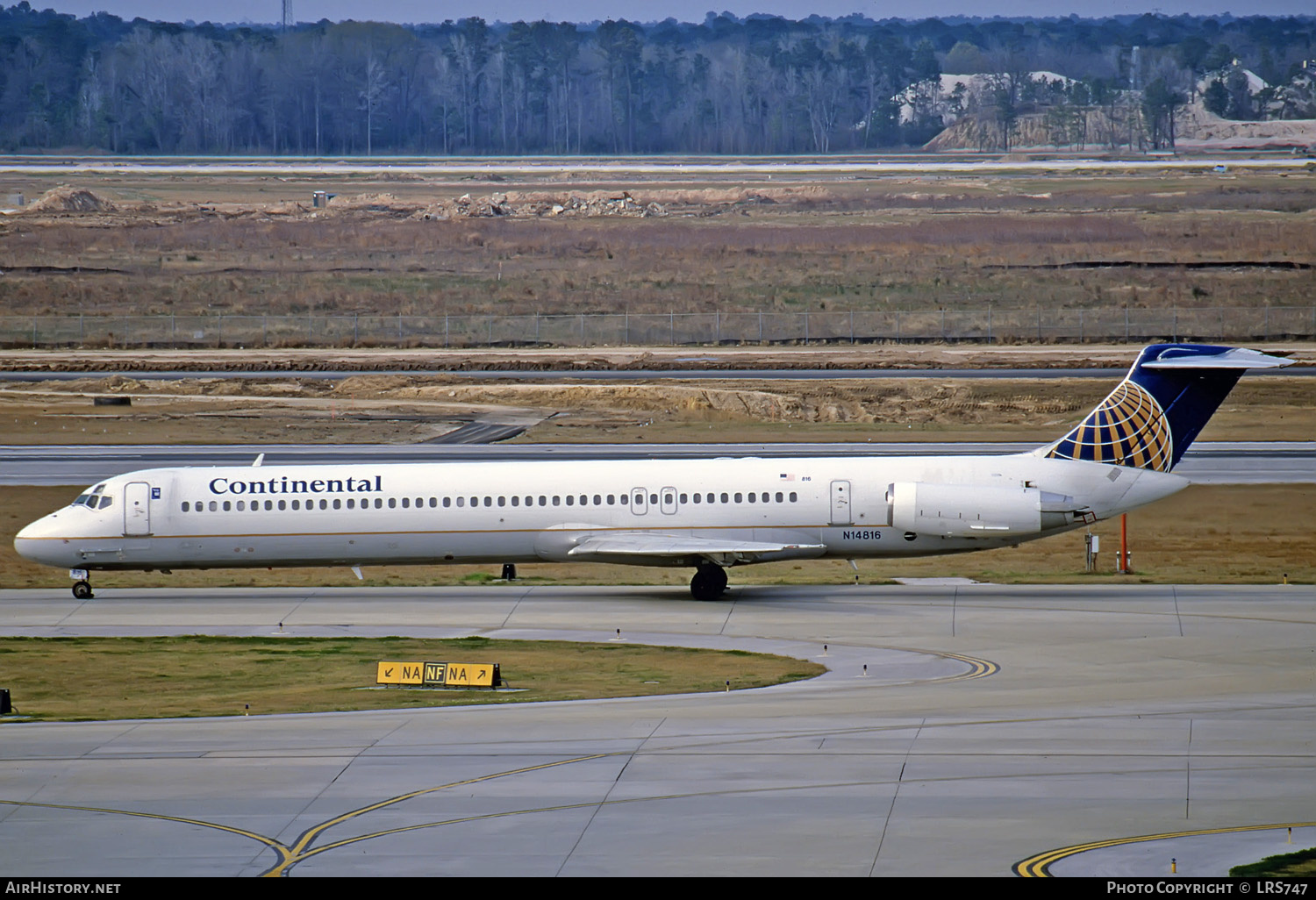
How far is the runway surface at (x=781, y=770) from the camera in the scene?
1750 cm

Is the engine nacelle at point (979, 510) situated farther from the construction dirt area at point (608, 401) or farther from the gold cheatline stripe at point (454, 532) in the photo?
the construction dirt area at point (608, 401)

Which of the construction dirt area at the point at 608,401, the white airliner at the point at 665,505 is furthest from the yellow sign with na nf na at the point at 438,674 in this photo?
the construction dirt area at the point at 608,401

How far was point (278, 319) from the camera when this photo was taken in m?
97.1

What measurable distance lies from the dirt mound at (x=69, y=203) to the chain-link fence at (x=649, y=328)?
56171 mm

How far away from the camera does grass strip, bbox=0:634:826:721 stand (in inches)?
1073

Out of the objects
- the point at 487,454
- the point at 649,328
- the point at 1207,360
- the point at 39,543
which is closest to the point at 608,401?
the point at 487,454

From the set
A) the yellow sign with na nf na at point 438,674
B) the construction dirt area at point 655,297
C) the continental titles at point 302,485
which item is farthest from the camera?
the construction dirt area at point 655,297

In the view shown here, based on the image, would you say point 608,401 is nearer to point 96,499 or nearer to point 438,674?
point 96,499

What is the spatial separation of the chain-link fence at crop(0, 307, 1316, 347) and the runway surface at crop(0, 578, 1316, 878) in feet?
184

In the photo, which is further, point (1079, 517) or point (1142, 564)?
point (1142, 564)

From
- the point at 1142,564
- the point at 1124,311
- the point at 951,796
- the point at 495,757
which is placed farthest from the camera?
the point at 1124,311
